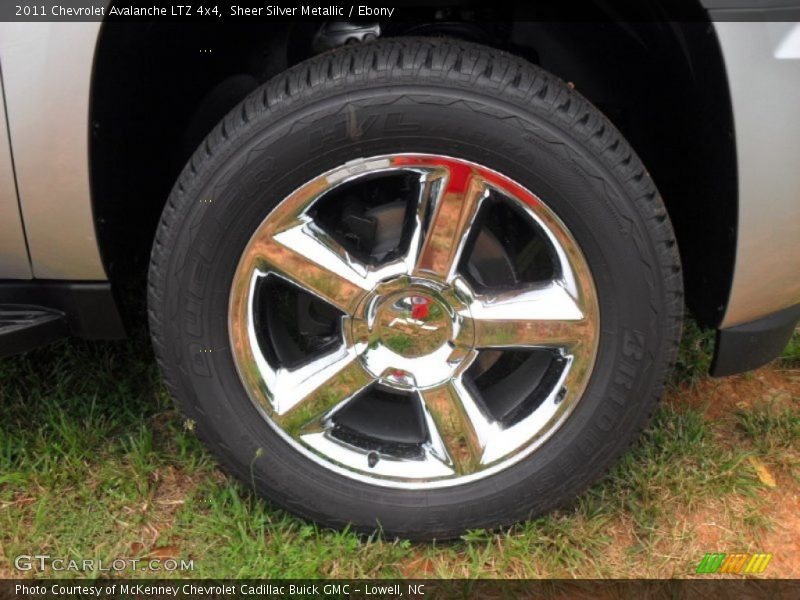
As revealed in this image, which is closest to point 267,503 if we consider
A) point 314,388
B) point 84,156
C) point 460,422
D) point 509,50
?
point 314,388

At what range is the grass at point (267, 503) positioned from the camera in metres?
2.02

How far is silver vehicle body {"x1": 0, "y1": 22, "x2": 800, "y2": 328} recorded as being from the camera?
1.64m

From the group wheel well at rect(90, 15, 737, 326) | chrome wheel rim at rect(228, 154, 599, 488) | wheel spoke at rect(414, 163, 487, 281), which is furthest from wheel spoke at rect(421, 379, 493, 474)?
wheel well at rect(90, 15, 737, 326)

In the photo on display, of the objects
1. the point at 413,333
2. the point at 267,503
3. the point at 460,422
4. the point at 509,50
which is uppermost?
the point at 509,50

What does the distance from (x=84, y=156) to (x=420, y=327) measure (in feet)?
2.58

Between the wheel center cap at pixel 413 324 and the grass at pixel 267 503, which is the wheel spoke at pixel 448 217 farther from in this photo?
the grass at pixel 267 503

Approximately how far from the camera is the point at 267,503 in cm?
212

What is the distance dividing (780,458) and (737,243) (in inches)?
32.5

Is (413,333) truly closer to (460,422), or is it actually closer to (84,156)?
(460,422)

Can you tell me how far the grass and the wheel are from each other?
95mm

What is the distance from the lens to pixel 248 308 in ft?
6.31

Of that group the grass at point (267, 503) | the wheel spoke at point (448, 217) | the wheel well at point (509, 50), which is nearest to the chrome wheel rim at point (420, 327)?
the wheel spoke at point (448, 217)

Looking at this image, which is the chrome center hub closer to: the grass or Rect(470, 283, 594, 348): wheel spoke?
Rect(470, 283, 594, 348): wheel spoke

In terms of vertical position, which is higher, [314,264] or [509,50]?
[509,50]
